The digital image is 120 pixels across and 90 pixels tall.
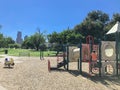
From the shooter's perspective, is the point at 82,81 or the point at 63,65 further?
the point at 63,65

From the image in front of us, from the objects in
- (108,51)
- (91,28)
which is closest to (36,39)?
(91,28)

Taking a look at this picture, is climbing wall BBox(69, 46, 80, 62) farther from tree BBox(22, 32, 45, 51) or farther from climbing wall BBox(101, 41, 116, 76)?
tree BBox(22, 32, 45, 51)

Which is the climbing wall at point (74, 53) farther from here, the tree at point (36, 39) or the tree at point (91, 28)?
the tree at point (36, 39)

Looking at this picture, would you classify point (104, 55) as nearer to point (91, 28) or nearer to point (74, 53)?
point (74, 53)

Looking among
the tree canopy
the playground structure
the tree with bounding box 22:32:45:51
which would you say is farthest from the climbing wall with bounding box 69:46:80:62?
the tree with bounding box 22:32:45:51

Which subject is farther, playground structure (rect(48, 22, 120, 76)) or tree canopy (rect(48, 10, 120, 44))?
tree canopy (rect(48, 10, 120, 44))

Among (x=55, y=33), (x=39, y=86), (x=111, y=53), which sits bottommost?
(x=39, y=86)

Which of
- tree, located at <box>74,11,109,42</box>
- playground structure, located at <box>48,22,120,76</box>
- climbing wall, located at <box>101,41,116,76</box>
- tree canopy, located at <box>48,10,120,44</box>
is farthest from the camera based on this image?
tree, located at <box>74,11,109,42</box>

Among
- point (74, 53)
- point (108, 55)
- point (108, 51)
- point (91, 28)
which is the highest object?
point (91, 28)

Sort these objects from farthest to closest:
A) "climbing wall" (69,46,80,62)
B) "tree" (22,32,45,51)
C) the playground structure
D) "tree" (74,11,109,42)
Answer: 1. "tree" (22,32,45,51)
2. "tree" (74,11,109,42)
3. "climbing wall" (69,46,80,62)
4. the playground structure

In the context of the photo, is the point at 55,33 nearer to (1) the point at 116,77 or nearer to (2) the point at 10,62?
(2) the point at 10,62

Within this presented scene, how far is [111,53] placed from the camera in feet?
70.3

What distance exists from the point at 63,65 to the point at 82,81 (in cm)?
702

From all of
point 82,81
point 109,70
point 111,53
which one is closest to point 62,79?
point 82,81
